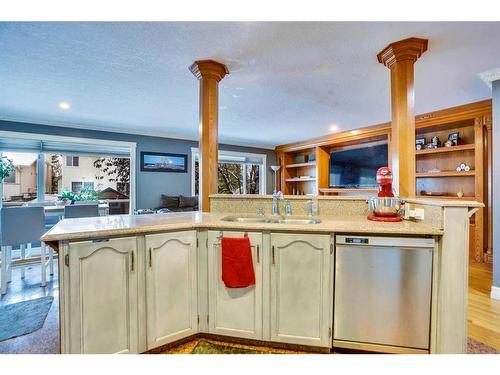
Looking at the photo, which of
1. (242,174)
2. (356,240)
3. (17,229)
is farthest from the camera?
(242,174)

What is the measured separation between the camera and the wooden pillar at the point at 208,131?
7.54 ft

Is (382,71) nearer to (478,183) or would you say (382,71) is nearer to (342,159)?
(478,183)

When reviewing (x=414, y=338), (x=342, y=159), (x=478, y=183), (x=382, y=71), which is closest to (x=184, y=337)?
(x=414, y=338)

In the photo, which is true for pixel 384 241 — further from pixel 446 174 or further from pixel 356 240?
pixel 446 174

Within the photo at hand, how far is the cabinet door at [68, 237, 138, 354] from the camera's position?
4.47ft

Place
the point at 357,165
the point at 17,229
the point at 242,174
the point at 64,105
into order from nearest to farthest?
the point at 17,229, the point at 64,105, the point at 357,165, the point at 242,174

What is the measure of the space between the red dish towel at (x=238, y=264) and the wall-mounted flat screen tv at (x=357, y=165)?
4.16 m

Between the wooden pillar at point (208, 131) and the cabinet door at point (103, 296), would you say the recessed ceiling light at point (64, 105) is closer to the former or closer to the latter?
the wooden pillar at point (208, 131)

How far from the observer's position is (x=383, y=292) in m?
1.52

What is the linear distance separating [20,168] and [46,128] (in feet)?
2.75

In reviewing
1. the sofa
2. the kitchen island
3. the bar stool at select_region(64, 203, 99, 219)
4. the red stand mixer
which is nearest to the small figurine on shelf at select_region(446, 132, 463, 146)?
the red stand mixer

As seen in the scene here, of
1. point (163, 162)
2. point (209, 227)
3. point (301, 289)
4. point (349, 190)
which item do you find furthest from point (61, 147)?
point (349, 190)

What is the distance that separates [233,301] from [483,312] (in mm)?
2356

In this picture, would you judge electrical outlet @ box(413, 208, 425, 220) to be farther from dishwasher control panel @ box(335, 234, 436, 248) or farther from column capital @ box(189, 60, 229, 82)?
column capital @ box(189, 60, 229, 82)
